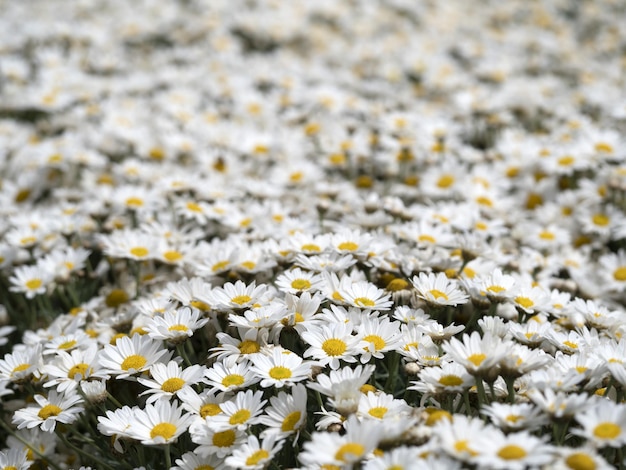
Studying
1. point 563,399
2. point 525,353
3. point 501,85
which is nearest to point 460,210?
point 525,353

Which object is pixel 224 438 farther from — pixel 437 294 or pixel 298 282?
pixel 437 294

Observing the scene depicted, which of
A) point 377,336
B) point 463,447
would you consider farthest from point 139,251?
point 463,447

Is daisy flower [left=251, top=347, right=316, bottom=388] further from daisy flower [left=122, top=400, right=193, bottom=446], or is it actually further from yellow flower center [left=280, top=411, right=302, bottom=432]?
daisy flower [left=122, top=400, right=193, bottom=446]

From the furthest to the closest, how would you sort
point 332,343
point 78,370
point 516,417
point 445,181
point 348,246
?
point 445,181 → point 348,246 → point 78,370 → point 332,343 → point 516,417

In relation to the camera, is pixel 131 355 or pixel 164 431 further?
pixel 131 355

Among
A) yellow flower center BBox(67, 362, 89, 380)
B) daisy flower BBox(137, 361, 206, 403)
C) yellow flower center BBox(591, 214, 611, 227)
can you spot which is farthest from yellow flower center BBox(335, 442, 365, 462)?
yellow flower center BBox(591, 214, 611, 227)
